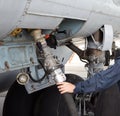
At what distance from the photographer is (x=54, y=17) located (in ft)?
7.89

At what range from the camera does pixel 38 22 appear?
2.34 metres

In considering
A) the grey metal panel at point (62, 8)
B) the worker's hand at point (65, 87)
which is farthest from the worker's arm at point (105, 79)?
the grey metal panel at point (62, 8)

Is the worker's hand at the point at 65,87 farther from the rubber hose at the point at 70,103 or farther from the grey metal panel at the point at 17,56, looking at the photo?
the grey metal panel at the point at 17,56

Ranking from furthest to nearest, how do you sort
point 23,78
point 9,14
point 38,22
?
point 23,78 < point 38,22 < point 9,14

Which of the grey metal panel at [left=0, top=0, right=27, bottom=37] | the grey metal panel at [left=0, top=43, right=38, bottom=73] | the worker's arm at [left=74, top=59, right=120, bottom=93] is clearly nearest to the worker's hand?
the worker's arm at [left=74, top=59, right=120, bottom=93]

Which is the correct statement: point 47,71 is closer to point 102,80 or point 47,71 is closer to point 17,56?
point 17,56

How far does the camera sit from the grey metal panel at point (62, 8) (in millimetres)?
2183

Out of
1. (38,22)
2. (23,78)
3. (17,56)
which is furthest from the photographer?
(23,78)

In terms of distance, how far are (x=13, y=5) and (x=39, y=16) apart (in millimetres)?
295

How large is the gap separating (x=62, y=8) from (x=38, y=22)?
18 centimetres

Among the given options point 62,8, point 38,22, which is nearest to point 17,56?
point 38,22

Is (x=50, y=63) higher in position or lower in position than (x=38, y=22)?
lower

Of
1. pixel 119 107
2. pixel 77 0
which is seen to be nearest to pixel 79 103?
pixel 119 107

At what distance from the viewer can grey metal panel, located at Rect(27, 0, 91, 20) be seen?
218 cm
